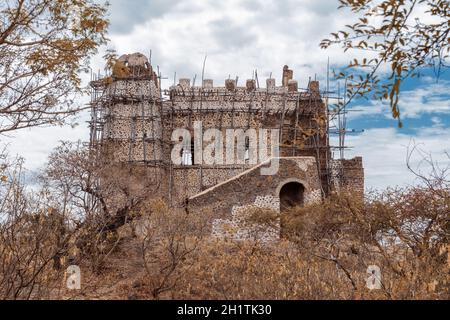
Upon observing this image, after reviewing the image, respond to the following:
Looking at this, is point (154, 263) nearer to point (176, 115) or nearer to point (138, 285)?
point (138, 285)

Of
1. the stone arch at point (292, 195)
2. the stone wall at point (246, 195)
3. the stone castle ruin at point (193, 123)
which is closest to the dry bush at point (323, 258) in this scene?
the stone wall at point (246, 195)

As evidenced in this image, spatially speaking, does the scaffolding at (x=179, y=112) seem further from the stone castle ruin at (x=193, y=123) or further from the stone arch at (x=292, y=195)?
the stone arch at (x=292, y=195)

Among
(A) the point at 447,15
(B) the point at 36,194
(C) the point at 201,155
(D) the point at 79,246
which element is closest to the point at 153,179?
(C) the point at 201,155

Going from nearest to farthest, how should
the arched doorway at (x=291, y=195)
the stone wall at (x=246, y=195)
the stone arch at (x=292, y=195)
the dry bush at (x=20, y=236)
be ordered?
the dry bush at (x=20, y=236)
the stone wall at (x=246, y=195)
the stone arch at (x=292, y=195)
the arched doorway at (x=291, y=195)

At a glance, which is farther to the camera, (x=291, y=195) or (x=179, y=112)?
(x=179, y=112)

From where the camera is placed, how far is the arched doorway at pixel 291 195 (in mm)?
21820

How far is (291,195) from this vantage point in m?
22.8

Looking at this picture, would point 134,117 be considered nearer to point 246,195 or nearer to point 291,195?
point 246,195

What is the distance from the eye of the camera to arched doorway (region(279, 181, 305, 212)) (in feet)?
71.6

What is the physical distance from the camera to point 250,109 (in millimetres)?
26656

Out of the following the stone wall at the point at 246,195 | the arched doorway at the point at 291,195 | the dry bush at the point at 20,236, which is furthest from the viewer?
the arched doorway at the point at 291,195

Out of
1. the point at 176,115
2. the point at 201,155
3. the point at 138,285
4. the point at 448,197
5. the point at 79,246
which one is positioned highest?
the point at 176,115

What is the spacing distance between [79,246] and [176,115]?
14441 millimetres

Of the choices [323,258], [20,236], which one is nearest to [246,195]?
[323,258]
